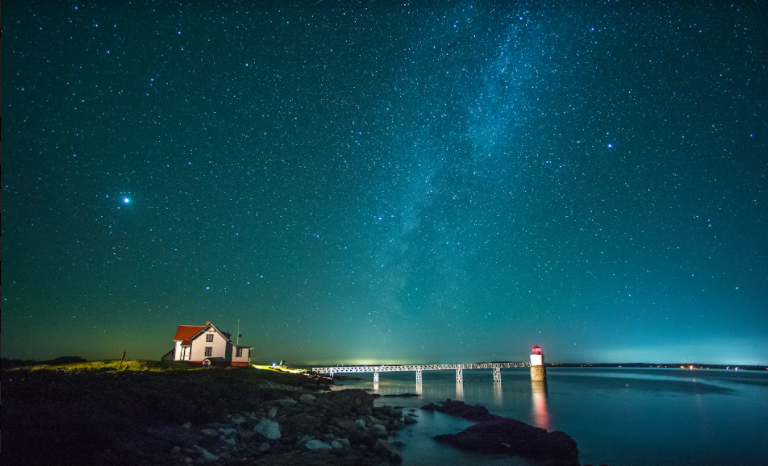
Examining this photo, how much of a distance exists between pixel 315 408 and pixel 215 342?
3026 centimetres

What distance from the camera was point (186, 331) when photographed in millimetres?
51125

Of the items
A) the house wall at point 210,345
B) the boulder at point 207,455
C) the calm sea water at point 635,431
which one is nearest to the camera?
the boulder at point 207,455

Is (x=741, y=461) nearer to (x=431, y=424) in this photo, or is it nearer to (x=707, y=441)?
(x=707, y=441)

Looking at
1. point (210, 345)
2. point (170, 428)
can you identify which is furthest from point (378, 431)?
point (210, 345)

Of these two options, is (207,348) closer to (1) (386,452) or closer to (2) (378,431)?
(2) (378,431)

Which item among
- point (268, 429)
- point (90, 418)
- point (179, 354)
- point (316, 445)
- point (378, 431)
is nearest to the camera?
point (90, 418)

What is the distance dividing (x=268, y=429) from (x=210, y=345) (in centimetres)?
3619

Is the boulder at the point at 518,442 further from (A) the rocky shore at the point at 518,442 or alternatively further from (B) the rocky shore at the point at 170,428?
(B) the rocky shore at the point at 170,428

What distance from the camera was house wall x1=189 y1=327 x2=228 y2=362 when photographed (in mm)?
46500

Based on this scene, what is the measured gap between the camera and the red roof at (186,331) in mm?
49688

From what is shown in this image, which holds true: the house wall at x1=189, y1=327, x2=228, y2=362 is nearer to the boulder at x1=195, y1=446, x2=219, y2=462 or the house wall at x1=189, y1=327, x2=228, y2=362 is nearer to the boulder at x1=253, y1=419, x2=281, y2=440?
the boulder at x1=253, y1=419, x2=281, y2=440

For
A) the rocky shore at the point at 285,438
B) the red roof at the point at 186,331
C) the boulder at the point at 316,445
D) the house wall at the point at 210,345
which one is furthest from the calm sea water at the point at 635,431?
the red roof at the point at 186,331

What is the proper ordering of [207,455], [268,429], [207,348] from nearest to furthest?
[207,455], [268,429], [207,348]

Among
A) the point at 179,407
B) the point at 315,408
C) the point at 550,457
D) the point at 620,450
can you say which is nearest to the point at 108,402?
the point at 179,407
